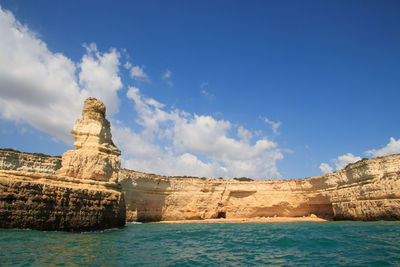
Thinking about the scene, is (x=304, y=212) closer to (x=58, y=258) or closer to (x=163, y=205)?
(x=163, y=205)

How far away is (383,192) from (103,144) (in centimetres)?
2840

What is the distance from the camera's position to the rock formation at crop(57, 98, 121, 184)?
61.0 feet

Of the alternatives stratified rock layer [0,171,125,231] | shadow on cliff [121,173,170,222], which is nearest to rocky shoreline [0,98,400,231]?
stratified rock layer [0,171,125,231]

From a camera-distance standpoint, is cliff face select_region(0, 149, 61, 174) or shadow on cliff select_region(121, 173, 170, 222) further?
shadow on cliff select_region(121, 173, 170, 222)

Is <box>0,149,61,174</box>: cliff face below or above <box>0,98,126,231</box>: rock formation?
above

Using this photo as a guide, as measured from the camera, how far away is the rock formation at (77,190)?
37.8ft

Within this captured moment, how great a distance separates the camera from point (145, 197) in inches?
1417

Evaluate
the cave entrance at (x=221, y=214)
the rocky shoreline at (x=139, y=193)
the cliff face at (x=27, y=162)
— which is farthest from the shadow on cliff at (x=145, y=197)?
the cliff face at (x=27, y=162)

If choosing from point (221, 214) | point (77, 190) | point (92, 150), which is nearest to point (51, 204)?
point (77, 190)

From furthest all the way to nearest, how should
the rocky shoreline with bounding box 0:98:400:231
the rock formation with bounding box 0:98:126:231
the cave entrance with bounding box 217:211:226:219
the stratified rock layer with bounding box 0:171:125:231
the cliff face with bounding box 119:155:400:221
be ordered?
the cave entrance with bounding box 217:211:226:219 < the cliff face with bounding box 119:155:400:221 < the rocky shoreline with bounding box 0:98:400:231 < the rock formation with bounding box 0:98:126:231 < the stratified rock layer with bounding box 0:171:125:231

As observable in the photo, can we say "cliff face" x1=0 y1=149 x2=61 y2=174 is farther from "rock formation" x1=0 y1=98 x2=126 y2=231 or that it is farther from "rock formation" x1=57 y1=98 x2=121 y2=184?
"rock formation" x1=0 y1=98 x2=126 y2=231

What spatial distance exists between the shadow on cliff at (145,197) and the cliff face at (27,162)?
11125 millimetres

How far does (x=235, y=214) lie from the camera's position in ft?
130

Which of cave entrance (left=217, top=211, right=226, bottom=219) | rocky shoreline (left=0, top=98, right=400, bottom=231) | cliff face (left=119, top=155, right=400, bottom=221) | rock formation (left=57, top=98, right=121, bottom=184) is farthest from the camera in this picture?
cave entrance (left=217, top=211, right=226, bottom=219)
